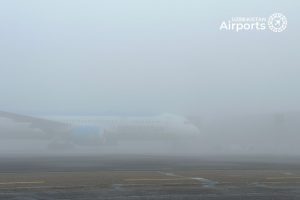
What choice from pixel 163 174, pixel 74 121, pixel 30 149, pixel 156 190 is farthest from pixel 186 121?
pixel 156 190

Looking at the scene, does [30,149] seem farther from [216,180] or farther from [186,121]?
[216,180]

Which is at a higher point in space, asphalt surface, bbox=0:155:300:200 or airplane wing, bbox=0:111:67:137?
airplane wing, bbox=0:111:67:137

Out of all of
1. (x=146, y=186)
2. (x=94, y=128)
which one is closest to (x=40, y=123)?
(x=94, y=128)

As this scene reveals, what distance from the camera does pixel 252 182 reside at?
15.1 metres

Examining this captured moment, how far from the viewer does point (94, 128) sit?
49688mm

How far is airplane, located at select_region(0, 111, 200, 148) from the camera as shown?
49.4 meters

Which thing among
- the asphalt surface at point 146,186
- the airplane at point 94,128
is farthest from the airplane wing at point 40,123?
the asphalt surface at point 146,186

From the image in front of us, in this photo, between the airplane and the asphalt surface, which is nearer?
the asphalt surface

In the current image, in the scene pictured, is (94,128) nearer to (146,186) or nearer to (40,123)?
(40,123)

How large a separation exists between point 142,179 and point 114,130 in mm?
35073

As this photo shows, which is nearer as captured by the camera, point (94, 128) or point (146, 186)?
point (146, 186)

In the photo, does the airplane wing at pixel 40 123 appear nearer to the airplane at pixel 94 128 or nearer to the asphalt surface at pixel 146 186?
Result: the airplane at pixel 94 128

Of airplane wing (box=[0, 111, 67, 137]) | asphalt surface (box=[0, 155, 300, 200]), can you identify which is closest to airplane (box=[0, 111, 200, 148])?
airplane wing (box=[0, 111, 67, 137])

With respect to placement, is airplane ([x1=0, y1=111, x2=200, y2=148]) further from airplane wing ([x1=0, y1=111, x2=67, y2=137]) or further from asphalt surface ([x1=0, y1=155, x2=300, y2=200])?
asphalt surface ([x1=0, y1=155, x2=300, y2=200])
